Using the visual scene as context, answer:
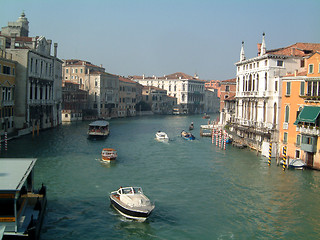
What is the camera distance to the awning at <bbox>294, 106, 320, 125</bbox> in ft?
73.1

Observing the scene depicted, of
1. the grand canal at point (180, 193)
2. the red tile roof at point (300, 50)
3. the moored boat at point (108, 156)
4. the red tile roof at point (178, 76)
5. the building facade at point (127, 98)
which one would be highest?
the red tile roof at point (178, 76)

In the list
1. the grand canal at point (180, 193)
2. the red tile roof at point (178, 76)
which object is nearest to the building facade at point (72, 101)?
the grand canal at point (180, 193)

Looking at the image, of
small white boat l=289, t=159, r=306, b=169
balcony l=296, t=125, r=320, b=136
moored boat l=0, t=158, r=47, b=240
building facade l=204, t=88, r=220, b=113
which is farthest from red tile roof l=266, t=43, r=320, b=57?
building facade l=204, t=88, r=220, b=113

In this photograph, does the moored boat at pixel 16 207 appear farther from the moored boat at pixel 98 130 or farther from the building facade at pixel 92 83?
the building facade at pixel 92 83

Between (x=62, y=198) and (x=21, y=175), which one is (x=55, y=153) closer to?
(x=62, y=198)

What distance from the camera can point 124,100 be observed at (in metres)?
76.5

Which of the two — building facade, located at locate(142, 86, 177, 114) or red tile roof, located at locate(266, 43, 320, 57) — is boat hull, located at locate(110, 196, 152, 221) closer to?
red tile roof, located at locate(266, 43, 320, 57)

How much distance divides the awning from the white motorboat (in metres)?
12.4

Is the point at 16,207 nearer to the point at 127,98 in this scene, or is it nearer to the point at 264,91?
the point at 264,91

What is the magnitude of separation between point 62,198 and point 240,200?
802 cm

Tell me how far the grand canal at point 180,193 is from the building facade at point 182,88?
73.4 meters

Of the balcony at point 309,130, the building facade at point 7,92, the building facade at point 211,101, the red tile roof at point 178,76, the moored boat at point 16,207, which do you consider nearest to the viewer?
the moored boat at point 16,207

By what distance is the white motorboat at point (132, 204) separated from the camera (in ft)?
45.9

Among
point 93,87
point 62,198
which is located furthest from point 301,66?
point 93,87
